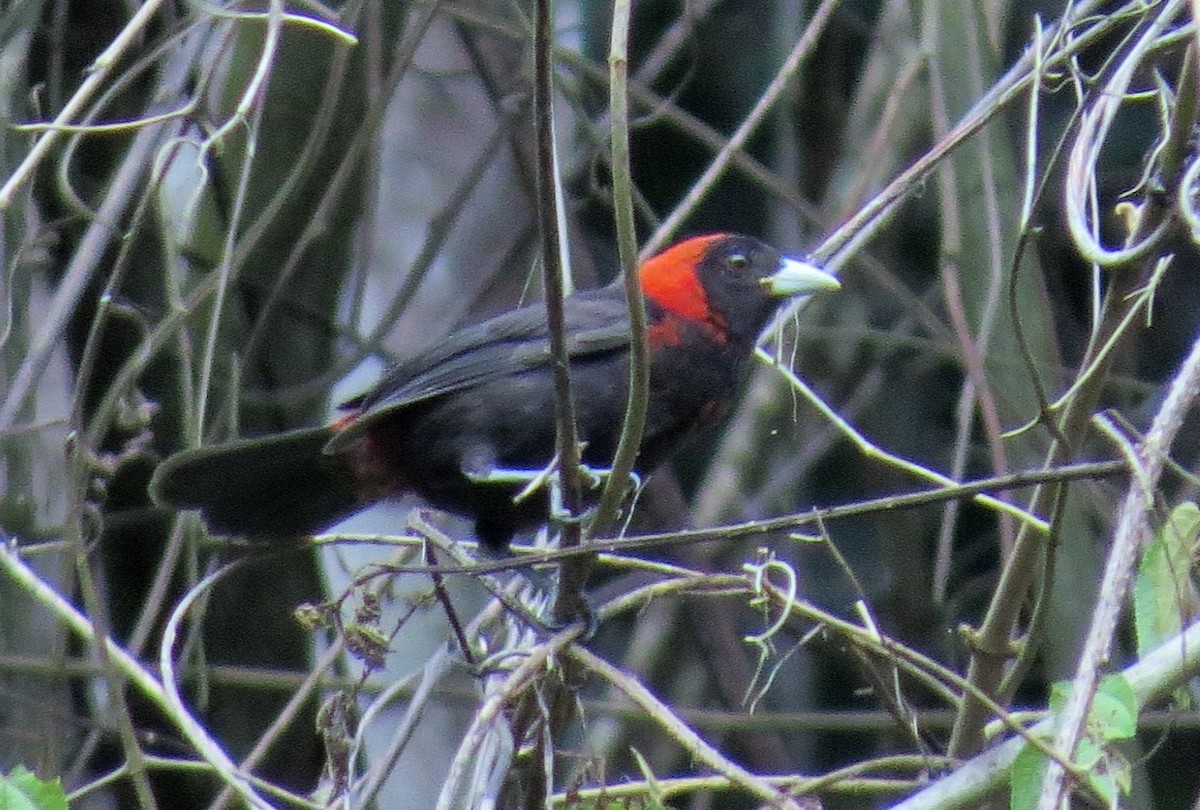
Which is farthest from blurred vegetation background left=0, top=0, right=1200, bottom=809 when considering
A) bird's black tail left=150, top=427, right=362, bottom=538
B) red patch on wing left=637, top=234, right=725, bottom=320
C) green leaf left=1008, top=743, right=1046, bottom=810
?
green leaf left=1008, top=743, right=1046, bottom=810

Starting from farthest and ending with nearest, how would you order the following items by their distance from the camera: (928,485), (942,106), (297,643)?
1. (928,485)
2. (297,643)
3. (942,106)

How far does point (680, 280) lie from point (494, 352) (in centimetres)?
53

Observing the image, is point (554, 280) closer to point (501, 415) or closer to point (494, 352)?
point (501, 415)

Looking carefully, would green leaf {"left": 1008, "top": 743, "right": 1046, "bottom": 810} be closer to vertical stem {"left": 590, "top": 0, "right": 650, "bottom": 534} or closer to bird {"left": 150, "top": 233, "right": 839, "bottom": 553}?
vertical stem {"left": 590, "top": 0, "right": 650, "bottom": 534}

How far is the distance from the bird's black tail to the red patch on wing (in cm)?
91

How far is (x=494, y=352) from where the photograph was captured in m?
4.36

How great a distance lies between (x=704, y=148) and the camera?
6.40 metres

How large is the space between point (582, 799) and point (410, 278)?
2.24 meters

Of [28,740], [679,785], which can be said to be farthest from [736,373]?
[28,740]

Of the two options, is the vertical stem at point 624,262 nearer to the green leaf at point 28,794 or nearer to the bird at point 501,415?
the green leaf at point 28,794

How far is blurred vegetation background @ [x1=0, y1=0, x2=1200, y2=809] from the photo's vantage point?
3.56 metres

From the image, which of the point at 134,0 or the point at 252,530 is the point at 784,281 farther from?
the point at 134,0

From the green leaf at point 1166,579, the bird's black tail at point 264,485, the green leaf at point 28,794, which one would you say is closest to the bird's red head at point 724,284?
the bird's black tail at point 264,485

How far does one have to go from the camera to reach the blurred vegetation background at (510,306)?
3561 millimetres
